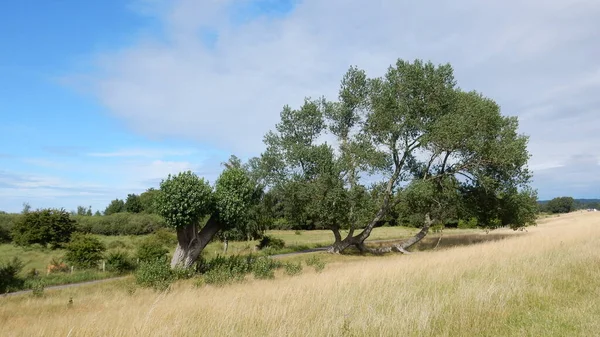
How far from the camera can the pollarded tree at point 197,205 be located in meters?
19.1

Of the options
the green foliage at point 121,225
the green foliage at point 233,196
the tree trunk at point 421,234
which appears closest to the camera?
the green foliage at point 233,196

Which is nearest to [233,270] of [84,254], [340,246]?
[340,246]

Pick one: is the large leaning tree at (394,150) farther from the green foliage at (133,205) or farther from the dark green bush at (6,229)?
the green foliage at (133,205)

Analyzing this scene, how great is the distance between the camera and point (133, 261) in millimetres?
29484

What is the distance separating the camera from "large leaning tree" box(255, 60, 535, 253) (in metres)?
28.9

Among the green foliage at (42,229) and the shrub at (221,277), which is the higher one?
the green foliage at (42,229)

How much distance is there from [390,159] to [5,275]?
85.5 feet

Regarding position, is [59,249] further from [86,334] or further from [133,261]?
[86,334]

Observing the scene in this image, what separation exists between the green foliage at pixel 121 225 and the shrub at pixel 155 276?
176 ft

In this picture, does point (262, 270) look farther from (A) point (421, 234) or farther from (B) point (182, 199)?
(A) point (421, 234)

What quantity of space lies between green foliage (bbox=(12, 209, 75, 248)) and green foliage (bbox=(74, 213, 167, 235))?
1990 cm

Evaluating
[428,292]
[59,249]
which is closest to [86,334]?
[428,292]

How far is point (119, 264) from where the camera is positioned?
2748 centimetres

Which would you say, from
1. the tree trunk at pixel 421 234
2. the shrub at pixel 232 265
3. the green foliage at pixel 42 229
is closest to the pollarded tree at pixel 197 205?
the shrub at pixel 232 265
